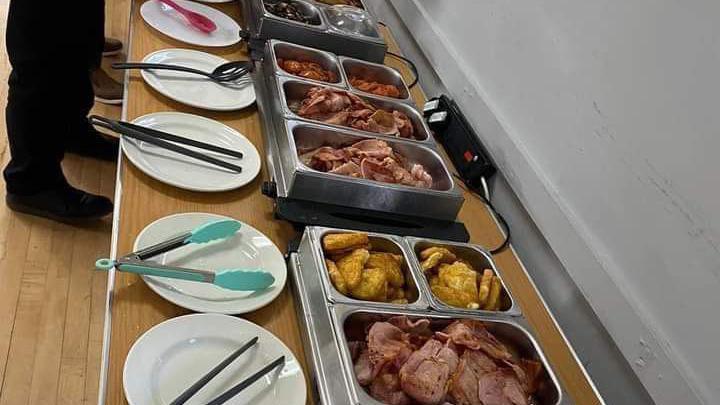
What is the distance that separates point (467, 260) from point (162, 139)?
0.61 meters

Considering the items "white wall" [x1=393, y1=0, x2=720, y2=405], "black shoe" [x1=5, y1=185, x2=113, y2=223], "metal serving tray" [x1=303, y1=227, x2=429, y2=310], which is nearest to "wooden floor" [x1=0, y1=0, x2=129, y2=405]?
"black shoe" [x1=5, y1=185, x2=113, y2=223]

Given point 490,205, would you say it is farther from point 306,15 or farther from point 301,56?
point 306,15

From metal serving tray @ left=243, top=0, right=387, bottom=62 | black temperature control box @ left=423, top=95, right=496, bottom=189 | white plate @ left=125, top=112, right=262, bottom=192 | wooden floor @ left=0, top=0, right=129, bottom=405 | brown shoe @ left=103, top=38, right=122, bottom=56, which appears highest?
metal serving tray @ left=243, top=0, right=387, bottom=62

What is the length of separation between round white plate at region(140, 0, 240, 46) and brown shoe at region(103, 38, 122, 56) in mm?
1129

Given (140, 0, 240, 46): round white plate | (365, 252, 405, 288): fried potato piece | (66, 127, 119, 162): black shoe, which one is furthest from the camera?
(66, 127, 119, 162): black shoe

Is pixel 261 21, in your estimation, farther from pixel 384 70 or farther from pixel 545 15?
pixel 545 15

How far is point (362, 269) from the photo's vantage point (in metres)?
0.93

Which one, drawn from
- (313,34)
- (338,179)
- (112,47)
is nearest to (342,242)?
(338,179)

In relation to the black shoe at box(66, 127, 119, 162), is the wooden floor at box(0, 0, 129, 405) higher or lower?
lower

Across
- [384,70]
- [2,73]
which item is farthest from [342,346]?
[2,73]

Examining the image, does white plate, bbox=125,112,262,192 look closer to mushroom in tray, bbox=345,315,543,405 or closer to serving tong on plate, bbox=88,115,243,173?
serving tong on plate, bbox=88,115,243,173

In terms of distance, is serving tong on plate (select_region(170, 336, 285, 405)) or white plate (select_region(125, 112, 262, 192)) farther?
white plate (select_region(125, 112, 262, 192))

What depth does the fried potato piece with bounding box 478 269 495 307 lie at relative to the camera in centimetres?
100

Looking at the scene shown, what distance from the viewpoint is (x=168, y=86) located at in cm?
127
